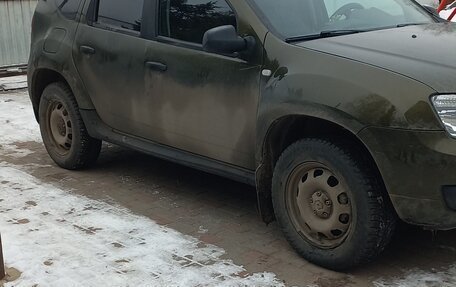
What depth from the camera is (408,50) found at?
361cm

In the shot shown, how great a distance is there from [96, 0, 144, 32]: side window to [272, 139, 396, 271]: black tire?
1825mm

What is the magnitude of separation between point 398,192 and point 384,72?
645mm

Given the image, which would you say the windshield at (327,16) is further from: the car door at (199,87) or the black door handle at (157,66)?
the black door handle at (157,66)

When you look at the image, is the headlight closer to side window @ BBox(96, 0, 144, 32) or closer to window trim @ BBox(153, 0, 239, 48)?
window trim @ BBox(153, 0, 239, 48)

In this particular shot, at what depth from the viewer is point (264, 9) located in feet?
13.3

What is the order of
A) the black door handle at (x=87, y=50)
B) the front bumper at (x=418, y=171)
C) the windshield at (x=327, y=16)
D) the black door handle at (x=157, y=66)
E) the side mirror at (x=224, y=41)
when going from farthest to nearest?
1. the black door handle at (x=87, y=50)
2. the black door handle at (x=157, y=66)
3. the windshield at (x=327, y=16)
4. the side mirror at (x=224, y=41)
5. the front bumper at (x=418, y=171)

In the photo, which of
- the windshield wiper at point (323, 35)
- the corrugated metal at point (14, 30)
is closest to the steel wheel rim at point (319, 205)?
the windshield wiper at point (323, 35)

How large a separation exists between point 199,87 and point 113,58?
102 centimetres

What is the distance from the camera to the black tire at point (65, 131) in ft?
18.4

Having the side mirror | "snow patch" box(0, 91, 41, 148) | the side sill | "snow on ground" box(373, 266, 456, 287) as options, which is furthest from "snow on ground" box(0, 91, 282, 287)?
"snow patch" box(0, 91, 41, 148)

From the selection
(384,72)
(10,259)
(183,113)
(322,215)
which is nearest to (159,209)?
(183,113)

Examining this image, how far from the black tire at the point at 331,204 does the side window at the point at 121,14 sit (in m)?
1.82

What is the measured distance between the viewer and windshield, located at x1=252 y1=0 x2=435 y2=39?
4023 millimetres

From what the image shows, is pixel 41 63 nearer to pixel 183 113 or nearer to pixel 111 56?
pixel 111 56
